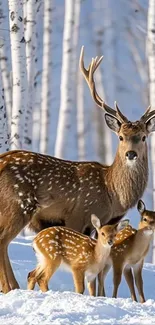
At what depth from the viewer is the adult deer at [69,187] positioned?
32.5 ft

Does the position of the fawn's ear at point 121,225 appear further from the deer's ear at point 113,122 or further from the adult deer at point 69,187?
the deer's ear at point 113,122

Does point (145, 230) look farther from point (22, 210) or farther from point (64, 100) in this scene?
point (64, 100)

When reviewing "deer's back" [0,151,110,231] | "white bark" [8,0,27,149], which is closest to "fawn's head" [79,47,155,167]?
"deer's back" [0,151,110,231]

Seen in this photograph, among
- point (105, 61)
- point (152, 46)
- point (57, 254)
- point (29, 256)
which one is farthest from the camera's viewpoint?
point (105, 61)

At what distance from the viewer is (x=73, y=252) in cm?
960

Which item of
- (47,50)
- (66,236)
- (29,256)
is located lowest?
(29,256)

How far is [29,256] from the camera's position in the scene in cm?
1205

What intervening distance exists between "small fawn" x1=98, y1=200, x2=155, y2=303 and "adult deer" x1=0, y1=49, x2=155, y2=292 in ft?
1.37

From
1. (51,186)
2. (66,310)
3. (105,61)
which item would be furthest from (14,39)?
(105,61)

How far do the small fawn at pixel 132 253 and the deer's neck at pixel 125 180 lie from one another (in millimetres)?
354

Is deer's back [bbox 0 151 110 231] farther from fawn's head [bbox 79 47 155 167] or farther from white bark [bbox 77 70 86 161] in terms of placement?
white bark [bbox 77 70 86 161]

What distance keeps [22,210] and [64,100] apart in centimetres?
938

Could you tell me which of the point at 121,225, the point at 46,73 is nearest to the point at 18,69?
the point at 121,225

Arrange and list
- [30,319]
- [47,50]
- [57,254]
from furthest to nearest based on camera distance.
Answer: [47,50], [57,254], [30,319]
